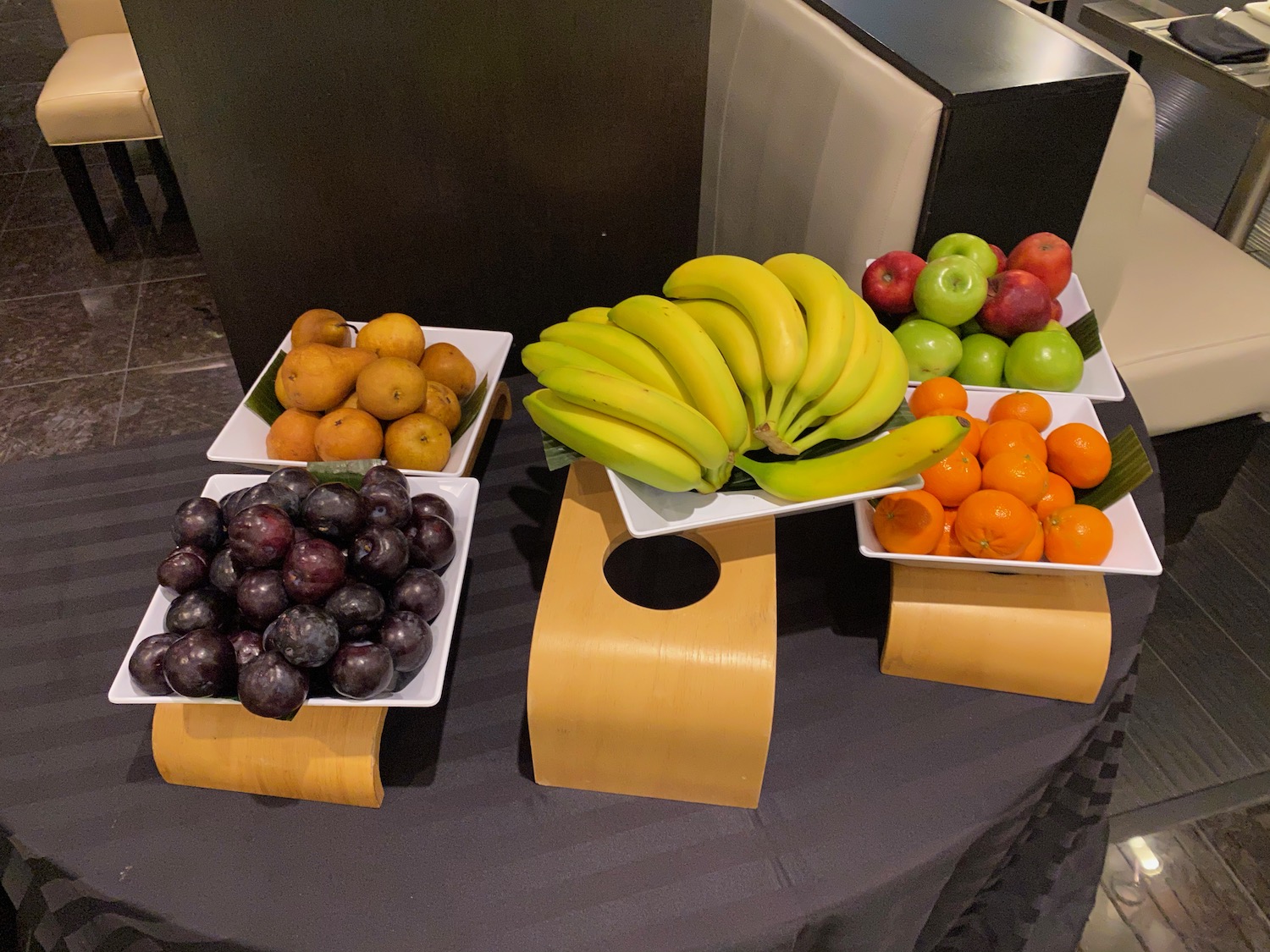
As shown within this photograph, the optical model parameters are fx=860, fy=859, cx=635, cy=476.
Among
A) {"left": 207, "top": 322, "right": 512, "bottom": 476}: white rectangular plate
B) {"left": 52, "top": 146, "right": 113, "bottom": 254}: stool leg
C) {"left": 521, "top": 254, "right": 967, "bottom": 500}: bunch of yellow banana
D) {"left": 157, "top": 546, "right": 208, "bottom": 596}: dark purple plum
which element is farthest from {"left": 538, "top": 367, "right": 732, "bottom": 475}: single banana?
{"left": 52, "top": 146, "right": 113, "bottom": 254}: stool leg

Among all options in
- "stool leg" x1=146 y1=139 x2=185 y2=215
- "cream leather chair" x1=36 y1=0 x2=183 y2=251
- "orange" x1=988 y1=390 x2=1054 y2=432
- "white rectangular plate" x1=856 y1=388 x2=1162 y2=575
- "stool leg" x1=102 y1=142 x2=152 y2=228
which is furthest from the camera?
"stool leg" x1=146 y1=139 x2=185 y2=215

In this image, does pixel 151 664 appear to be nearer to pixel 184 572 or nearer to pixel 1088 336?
pixel 184 572

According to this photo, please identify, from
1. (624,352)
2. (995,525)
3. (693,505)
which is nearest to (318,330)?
(624,352)

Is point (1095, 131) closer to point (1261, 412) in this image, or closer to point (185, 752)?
point (1261, 412)

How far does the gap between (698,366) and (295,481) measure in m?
0.37

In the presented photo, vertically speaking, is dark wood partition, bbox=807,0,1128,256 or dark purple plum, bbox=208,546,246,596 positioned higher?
dark wood partition, bbox=807,0,1128,256

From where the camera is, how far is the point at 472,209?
1520 millimetres

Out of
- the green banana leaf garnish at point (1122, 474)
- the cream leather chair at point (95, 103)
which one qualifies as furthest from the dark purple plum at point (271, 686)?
the cream leather chair at point (95, 103)

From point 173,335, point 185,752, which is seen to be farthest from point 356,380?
point 173,335

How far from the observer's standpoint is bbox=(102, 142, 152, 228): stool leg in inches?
106

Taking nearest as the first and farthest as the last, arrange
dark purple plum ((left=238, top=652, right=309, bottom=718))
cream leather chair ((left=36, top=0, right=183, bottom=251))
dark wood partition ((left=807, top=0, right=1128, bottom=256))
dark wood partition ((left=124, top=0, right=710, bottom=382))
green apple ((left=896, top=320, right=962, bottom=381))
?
dark purple plum ((left=238, top=652, right=309, bottom=718))
green apple ((left=896, top=320, right=962, bottom=381))
dark wood partition ((left=807, top=0, right=1128, bottom=256))
dark wood partition ((left=124, top=0, right=710, bottom=382))
cream leather chair ((left=36, top=0, right=183, bottom=251))

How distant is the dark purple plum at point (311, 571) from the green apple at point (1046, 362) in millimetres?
758

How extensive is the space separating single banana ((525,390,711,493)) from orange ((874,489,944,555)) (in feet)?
0.54

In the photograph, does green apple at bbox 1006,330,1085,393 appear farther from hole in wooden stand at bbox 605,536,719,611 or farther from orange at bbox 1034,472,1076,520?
hole in wooden stand at bbox 605,536,719,611
